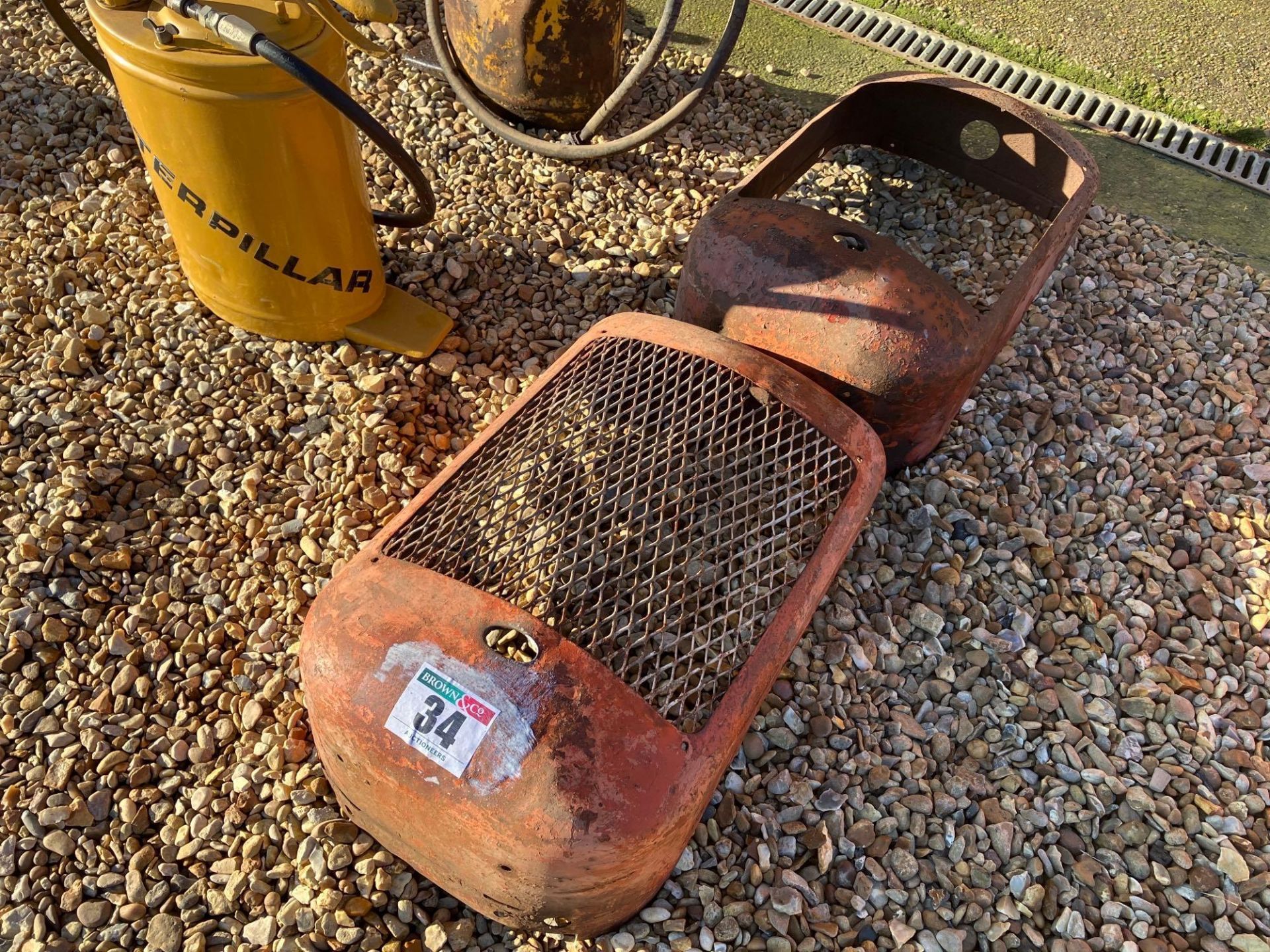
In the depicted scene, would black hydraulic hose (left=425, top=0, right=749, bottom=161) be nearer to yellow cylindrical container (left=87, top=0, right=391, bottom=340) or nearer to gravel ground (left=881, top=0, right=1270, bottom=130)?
yellow cylindrical container (left=87, top=0, right=391, bottom=340)

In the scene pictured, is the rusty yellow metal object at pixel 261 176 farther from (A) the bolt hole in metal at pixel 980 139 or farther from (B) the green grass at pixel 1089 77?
(B) the green grass at pixel 1089 77

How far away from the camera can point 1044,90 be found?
3.70 m

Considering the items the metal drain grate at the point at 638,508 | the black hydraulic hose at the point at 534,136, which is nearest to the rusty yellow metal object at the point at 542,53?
the black hydraulic hose at the point at 534,136

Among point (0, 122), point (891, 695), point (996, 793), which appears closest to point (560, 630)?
point (891, 695)

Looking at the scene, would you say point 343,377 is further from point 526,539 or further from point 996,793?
point 996,793

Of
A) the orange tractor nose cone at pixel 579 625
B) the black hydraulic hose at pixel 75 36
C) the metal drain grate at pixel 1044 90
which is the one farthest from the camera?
the metal drain grate at pixel 1044 90

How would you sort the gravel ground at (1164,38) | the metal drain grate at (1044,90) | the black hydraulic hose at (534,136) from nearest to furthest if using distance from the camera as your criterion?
the black hydraulic hose at (534,136) → the metal drain grate at (1044,90) → the gravel ground at (1164,38)

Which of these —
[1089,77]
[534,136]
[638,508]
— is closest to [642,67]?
[534,136]

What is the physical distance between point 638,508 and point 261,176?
1248mm

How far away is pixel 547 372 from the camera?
76.1 inches

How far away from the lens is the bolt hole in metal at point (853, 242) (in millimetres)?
2086

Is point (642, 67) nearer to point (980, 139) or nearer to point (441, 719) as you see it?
point (980, 139)

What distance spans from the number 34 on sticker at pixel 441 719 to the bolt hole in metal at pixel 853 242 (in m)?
1.39

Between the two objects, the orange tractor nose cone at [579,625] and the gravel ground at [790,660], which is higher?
the orange tractor nose cone at [579,625]
